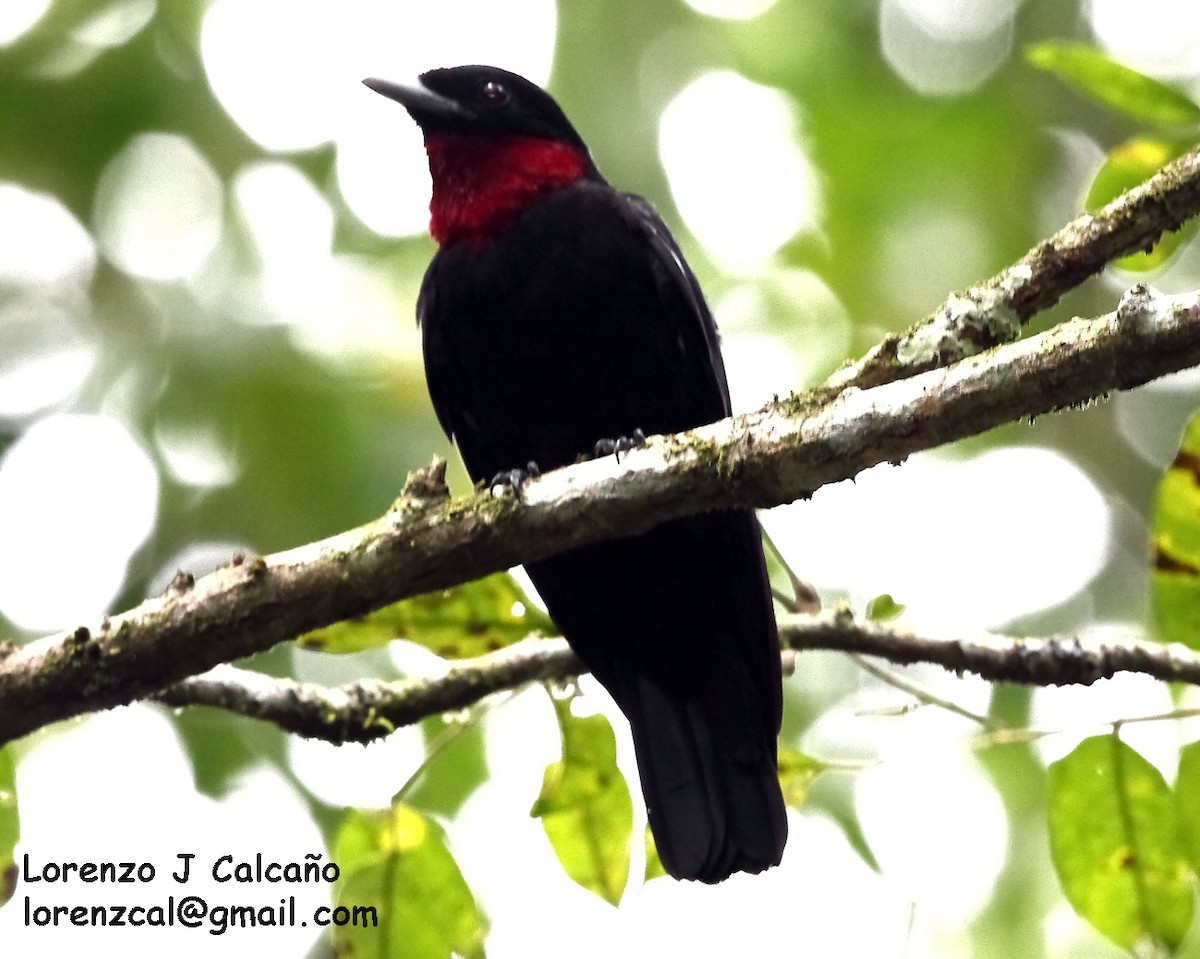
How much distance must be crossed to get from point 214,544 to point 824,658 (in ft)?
7.09

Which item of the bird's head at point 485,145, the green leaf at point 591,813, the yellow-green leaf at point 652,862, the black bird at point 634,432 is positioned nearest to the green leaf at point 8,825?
the green leaf at point 591,813

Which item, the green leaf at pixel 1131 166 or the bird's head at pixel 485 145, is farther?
the bird's head at pixel 485 145

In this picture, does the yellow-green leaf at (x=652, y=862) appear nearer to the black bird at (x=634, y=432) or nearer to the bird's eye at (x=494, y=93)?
the black bird at (x=634, y=432)

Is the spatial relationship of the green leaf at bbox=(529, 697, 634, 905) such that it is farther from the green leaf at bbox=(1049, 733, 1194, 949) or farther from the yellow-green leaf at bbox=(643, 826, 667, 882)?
the green leaf at bbox=(1049, 733, 1194, 949)

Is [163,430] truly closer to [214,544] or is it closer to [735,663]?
[214,544]

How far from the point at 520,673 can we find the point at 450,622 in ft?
0.64

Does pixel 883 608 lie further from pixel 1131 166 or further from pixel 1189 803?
pixel 1131 166

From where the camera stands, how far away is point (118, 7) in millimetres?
5016

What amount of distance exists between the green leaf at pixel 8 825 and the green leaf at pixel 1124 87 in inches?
85.9

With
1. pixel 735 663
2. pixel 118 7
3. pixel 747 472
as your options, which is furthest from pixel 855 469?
pixel 118 7

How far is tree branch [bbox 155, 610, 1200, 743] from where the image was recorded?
9.13 ft

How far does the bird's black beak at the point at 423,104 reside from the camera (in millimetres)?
3913

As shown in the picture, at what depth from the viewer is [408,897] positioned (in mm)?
2734

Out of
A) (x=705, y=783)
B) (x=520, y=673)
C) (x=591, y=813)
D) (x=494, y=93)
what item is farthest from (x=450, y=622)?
(x=494, y=93)
